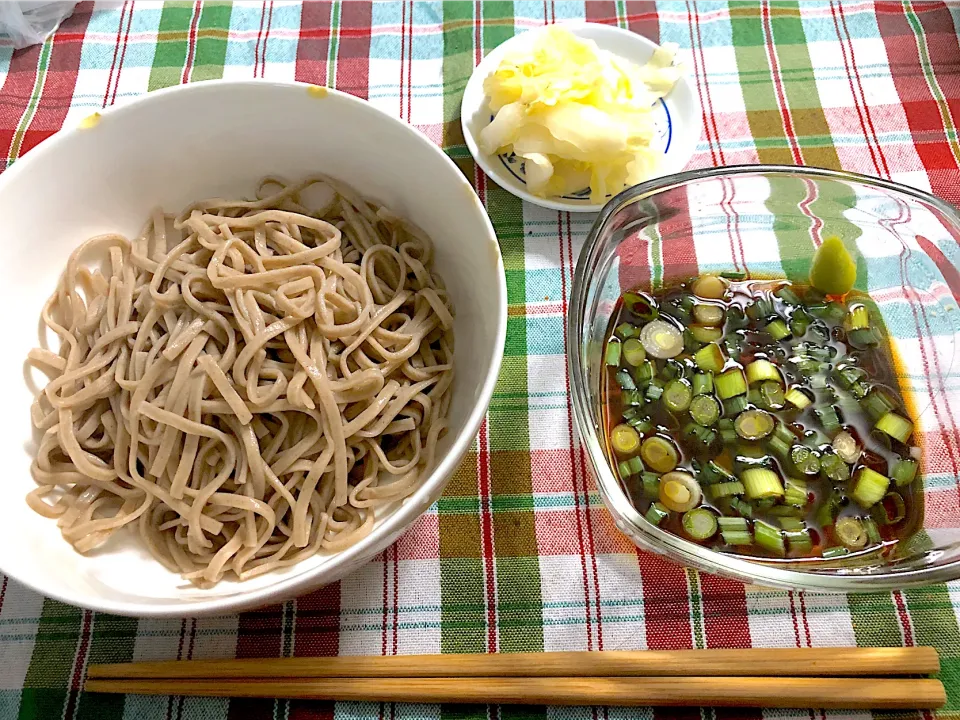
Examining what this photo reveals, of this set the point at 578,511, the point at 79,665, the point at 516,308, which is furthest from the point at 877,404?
the point at 79,665

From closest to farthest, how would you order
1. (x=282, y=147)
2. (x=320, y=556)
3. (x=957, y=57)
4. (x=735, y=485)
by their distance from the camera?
1. (x=320, y=556)
2. (x=735, y=485)
3. (x=282, y=147)
4. (x=957, y=57)

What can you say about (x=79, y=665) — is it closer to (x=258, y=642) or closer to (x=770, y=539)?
(x=258, y=642)

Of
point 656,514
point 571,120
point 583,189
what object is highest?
point 571,120

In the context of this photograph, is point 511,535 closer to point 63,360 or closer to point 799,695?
point 799,695

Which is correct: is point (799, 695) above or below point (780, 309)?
below

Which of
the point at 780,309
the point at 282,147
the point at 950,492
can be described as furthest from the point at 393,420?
the point at 950,492

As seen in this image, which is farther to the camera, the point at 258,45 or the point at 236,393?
the point at 258,45
